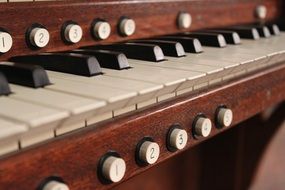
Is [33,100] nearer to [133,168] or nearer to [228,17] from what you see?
[133,168]

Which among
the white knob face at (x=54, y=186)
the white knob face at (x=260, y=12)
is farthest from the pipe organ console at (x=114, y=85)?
the white knob face at (x=260, y=12)

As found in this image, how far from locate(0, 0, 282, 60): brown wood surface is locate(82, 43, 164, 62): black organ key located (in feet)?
0.27

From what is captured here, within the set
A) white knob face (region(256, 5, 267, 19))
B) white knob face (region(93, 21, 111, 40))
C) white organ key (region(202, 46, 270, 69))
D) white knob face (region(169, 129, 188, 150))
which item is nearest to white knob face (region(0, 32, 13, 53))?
white knob face (region(93, 21, 111, 40))

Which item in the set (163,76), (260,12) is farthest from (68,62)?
(260,12)

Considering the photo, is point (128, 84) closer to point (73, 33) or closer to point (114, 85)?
point (114, 85)

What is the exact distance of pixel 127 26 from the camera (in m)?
1.00

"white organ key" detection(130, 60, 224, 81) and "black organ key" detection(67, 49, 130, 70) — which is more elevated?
"black organ key" detection(67, 49, 130, 70)

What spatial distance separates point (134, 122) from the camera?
633mm

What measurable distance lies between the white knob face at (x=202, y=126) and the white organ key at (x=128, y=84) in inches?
6.6

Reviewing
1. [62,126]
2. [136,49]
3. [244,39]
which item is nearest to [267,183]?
[244,39]

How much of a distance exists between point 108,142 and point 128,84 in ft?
0.30

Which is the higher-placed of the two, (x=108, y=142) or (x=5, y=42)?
(x=5, y=42)

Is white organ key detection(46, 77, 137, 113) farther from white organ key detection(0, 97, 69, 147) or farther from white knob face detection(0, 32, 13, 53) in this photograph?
white knob face detection(0, 32, 13, 53)

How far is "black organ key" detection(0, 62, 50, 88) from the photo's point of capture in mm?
588
